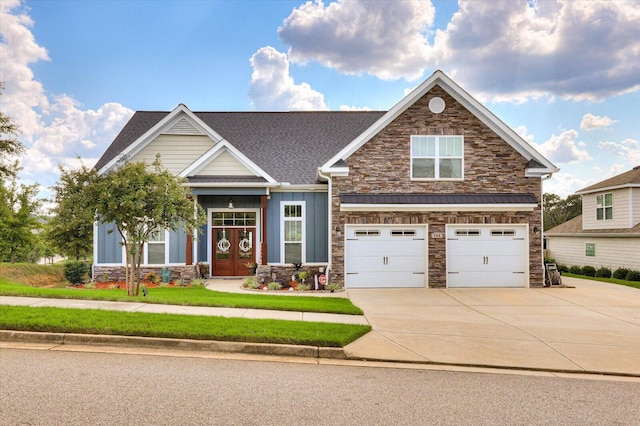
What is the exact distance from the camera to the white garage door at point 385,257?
17094mm

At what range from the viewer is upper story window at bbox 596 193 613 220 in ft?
88.9

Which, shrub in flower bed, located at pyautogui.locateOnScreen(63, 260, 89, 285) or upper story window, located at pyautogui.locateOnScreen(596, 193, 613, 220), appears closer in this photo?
shrub in flower bed, located at pyautogui.locateOnScreen(63, 260, 89, 285)

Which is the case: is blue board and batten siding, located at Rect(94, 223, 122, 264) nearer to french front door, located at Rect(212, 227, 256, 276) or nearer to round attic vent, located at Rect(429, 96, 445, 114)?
french front door, located at Rect(212, 227, 256, 276)

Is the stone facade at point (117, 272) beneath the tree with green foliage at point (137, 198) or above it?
beneath

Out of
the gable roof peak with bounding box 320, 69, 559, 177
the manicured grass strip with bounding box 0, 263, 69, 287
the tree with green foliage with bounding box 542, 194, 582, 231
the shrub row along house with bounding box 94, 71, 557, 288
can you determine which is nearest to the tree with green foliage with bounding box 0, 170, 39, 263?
the manicured grass strip with bounding box 0, 263, 69, 287

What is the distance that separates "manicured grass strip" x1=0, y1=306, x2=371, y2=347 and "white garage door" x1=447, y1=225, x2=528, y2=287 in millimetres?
9001

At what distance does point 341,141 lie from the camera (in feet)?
73.1

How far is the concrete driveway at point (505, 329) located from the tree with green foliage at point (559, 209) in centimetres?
4342

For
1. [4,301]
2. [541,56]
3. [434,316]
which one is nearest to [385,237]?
[434,316]

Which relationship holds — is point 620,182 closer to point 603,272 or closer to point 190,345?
point 603,272

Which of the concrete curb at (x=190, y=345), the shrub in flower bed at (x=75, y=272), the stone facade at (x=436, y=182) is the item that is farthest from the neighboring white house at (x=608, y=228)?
the shrub in flower bed at (x=75, y=272)

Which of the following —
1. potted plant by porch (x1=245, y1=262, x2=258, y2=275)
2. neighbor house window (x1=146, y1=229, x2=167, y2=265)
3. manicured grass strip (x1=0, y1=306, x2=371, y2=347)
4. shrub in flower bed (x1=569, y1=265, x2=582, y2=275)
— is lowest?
shrub in flower bed (x1=569, y1=265, x2=582, y2=275)

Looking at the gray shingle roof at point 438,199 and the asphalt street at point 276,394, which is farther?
the gray shingle roof at point 438,199

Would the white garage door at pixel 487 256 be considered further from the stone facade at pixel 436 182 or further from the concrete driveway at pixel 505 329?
the concrete driveway at pixel 505 329
